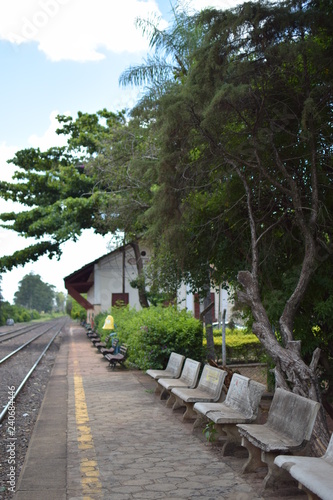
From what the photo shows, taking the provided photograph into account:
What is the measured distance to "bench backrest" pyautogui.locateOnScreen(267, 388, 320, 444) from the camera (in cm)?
505

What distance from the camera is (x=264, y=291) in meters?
9.77

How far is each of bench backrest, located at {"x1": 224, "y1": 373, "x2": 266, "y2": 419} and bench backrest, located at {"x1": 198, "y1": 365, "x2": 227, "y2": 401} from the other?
1.72 ft

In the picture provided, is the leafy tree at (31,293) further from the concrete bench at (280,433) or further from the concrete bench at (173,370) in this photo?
the concrete bench at (280,433)

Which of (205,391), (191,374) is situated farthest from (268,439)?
(191,374)

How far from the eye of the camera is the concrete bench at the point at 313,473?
3.92m

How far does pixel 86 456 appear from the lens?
21.3 feet

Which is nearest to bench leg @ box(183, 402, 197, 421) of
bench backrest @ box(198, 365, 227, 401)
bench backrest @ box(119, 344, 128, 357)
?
bench backrest @ box(198, 365, 227, 401)

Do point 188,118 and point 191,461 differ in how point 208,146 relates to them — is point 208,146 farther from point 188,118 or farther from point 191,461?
point 191,461

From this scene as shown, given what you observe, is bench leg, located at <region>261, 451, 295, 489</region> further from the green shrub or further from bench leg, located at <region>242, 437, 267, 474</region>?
the green shrub

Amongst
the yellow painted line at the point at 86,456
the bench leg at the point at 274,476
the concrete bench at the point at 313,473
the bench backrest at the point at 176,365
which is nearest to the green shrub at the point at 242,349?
the bench backrest at the point at 176,365

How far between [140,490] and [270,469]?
115cm

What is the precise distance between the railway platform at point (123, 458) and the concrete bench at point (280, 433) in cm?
20

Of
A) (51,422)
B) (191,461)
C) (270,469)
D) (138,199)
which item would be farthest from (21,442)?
(138,199)

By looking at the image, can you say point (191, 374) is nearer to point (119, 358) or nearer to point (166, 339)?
point (166, 339)
